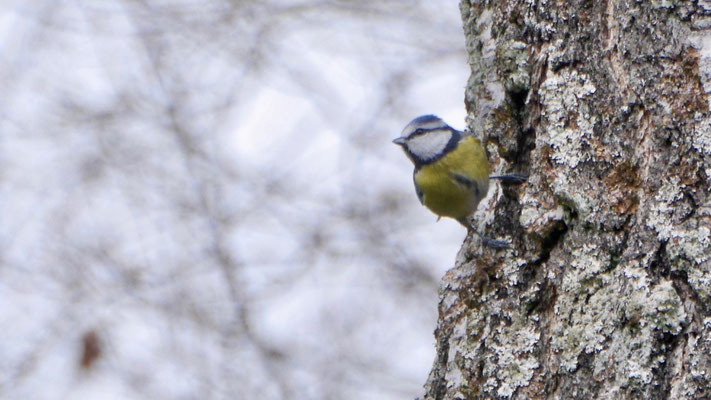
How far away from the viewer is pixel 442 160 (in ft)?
10.4

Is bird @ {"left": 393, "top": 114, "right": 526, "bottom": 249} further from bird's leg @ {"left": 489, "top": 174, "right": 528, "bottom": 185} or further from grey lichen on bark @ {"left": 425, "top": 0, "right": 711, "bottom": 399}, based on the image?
grey lichen on bark @ {"left": 425, "top": 0, "right": 711, "bottom": 399}

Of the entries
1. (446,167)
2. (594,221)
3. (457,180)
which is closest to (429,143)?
(446,167)

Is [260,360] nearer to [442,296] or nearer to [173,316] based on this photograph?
[173,316]

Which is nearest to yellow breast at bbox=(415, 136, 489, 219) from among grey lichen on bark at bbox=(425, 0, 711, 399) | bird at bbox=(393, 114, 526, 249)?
bird at bbox=(393, 114, 526, 249)

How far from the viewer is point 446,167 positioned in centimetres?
314

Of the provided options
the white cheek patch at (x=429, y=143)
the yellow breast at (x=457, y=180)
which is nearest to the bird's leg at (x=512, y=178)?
the yellow breast at (x=457, y=180)

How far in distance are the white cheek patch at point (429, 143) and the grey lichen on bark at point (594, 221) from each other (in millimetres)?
870

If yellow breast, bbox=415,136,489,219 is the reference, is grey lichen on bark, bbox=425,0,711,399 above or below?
below

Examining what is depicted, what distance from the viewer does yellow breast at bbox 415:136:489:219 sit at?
277 cm

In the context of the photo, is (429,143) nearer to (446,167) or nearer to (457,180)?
(446,167)

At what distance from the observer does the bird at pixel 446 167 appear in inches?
110

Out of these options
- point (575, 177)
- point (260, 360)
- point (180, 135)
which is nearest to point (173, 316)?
point (260, 360)

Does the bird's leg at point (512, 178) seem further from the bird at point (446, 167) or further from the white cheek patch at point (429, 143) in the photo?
the white cheek patch at point (429, 143)

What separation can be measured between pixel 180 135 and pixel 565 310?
5364 mm
